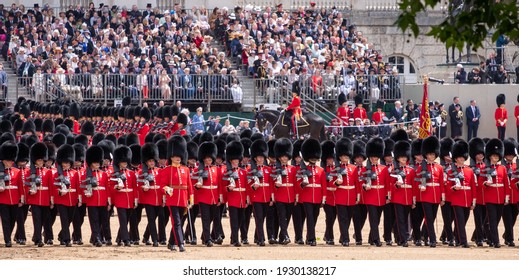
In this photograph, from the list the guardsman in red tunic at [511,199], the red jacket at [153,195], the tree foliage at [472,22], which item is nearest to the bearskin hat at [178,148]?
the red jacket at [153,195]

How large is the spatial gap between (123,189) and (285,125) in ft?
42.8

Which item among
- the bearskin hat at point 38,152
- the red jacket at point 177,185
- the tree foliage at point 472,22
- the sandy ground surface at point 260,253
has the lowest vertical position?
the sandy ground surface at point 260,253

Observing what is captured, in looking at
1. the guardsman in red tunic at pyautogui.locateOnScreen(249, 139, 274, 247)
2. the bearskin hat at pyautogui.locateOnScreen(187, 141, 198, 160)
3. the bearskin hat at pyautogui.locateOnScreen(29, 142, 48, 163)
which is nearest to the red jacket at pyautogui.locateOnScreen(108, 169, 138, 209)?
the bearskin hat at pyautogui.locateOnScreen(187, 141, 198, 160)

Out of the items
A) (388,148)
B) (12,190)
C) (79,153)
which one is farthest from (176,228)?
(388,148)

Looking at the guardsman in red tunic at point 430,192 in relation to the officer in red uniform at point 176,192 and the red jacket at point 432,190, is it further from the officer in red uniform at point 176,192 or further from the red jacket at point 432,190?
the officer in red uniform at point 176,192

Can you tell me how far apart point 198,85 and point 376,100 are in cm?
403

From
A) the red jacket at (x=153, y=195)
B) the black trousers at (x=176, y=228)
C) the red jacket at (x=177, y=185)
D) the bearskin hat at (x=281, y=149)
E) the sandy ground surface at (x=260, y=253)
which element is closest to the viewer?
the sandy ground surface at (x=260, y=253)

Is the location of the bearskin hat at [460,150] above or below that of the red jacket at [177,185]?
above

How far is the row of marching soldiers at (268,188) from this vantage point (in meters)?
18.1

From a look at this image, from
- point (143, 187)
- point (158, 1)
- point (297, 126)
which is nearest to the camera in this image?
point (143, 187)

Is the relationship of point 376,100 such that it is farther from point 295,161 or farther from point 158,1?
point 295,161

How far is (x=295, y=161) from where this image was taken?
1909 cm

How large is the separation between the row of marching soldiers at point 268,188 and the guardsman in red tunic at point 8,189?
12 mm

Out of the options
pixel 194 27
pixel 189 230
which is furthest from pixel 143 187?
pixel 194 27
